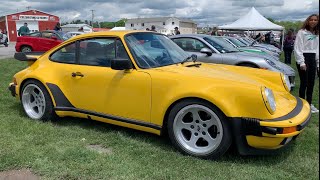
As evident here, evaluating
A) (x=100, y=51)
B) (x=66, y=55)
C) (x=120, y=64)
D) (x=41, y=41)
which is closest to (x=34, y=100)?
(x=66, y=55)

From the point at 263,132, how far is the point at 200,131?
72cm

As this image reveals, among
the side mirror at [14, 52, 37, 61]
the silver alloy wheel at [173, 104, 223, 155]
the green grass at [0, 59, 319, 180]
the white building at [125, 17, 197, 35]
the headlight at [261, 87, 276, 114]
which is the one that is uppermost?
the white building at [125, 17, 197, 35]

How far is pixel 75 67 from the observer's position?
4.67 metres

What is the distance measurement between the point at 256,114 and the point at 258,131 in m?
0.17

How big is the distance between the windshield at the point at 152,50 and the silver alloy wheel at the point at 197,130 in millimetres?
804

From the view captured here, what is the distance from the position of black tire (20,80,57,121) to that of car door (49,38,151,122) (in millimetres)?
343

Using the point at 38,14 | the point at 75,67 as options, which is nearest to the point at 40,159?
the point at 75,67

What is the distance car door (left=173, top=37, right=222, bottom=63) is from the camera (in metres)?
8.30

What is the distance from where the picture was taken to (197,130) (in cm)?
379

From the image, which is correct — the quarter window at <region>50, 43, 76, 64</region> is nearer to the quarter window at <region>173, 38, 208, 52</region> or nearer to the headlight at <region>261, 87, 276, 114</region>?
the headlight at <region>261, 87, 276, 114</region>

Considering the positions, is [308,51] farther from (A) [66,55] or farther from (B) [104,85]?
(A) [66,55]

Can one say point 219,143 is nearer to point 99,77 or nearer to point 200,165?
point 200,165

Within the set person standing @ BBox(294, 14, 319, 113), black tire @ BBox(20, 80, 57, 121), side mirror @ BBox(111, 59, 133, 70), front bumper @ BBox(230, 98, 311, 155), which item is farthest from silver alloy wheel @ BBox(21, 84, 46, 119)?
person standing @ BBox(294, 14, 319, 113)

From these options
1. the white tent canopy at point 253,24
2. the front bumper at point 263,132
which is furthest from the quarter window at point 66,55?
the white tent canopy at point 253,24
